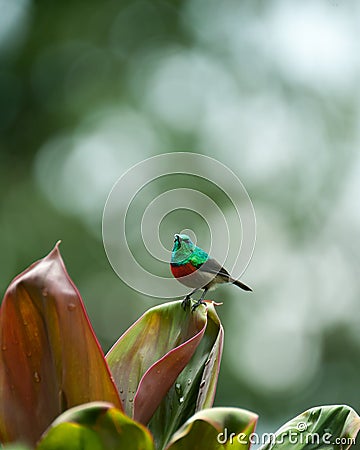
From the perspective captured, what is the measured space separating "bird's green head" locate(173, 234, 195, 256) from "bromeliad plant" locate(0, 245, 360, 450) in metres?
0.13

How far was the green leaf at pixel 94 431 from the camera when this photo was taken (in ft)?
1.34

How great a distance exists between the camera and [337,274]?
434cm

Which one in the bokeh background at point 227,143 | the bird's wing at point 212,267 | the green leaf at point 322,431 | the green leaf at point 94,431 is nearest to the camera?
the green leaf at point 94,431

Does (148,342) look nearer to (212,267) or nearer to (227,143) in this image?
(212,267)

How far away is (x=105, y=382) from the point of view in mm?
522

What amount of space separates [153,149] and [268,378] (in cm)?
153

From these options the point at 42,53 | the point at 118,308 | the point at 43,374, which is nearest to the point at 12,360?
the point at 43,374

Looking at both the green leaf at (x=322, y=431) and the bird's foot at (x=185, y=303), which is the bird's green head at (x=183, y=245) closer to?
the bird's foot at (x=185, y=303)

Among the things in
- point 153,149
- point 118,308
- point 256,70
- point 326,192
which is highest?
point 256,70

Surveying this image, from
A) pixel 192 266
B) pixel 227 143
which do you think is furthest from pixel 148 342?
pixel 227 143

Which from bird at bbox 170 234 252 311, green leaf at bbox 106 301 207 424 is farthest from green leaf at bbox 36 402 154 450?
bird at bbox 170 234 252 311

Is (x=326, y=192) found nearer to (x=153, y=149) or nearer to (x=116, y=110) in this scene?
(x=153, y=149)

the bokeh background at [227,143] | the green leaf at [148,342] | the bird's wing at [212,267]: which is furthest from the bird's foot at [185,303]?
the bokeh background at [227,143]

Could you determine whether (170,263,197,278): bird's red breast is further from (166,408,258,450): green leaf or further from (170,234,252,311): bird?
(166,408,258,450): green leaf
